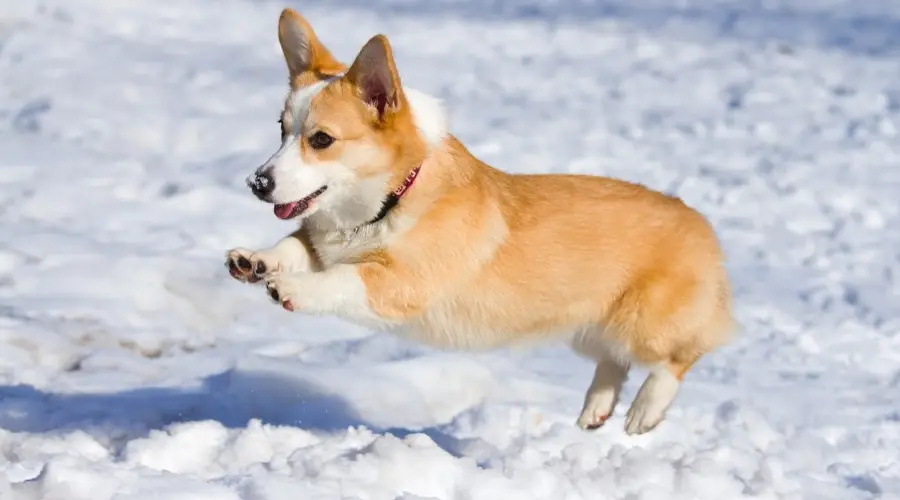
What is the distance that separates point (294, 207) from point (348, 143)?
231 millimetres

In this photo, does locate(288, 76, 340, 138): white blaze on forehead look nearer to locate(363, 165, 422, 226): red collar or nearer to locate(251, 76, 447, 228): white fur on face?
locate(251, 76, 447, 228): white fur on face

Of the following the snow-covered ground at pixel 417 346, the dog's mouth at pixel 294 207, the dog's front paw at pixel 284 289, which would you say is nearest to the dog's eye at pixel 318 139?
the dog's mouth at pixel 294 207

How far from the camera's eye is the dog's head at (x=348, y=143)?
10.2ft

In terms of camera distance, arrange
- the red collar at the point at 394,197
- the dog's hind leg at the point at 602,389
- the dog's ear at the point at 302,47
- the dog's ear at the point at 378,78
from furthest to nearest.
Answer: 1. the dog's hind leg at the point at 602,389
2. the dog's ear at the point at 302,47
3. the red collar at the point at 394,197
4. the dog's ear at the point at 378,78

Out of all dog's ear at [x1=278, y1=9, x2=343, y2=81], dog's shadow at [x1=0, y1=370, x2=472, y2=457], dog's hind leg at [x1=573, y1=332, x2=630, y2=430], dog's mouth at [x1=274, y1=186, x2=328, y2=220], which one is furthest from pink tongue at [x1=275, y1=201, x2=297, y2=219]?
dog's hind leg at [x1=573, y1=332, x2=630, y2=430]

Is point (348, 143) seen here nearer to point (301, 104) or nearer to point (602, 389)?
point (301, 104)

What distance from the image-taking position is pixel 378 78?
3.19m

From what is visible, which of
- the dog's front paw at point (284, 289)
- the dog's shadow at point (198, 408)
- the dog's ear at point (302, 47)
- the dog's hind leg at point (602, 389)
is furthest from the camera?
the dog's hind leg at point (602, 389)

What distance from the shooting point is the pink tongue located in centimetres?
317

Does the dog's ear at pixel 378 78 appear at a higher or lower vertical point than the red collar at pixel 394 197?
higher

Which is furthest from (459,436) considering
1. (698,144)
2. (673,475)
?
(698,144)

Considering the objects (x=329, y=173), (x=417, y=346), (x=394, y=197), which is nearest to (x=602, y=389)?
(x=417, y=346)

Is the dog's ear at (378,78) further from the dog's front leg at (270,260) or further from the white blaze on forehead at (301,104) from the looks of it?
the dog's front leg at (270,260)

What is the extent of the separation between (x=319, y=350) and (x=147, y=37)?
4.61 metres
